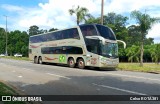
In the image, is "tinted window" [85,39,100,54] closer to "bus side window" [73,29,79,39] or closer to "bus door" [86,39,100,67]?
"bus door" [86,39,100,67]

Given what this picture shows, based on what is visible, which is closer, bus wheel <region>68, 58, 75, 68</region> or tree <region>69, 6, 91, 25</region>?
bus wheel <region>68, 58, 75, 68</region>

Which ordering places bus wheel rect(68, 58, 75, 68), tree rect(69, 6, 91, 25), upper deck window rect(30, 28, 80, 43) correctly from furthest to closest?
tree rect(69, 6, 91, 25), bus wheel rect(68, 58, 75, 68), upper deck window rect(30, 28, 80, 43)

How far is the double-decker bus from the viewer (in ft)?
83.8

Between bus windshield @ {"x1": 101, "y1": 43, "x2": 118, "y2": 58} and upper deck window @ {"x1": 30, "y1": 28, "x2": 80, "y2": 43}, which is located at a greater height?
upper deck window @ {"x1": 30, "y1": 28, "x2": 80, "y2": 43}

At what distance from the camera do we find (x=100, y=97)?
35.7 ft

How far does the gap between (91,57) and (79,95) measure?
15.1 metres

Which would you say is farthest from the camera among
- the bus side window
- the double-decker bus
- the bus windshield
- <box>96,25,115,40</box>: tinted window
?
the bus side window

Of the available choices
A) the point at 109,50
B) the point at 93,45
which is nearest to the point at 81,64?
the point at 93,45

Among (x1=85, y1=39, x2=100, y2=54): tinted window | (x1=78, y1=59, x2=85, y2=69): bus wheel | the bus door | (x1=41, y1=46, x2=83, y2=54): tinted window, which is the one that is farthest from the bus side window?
(x1=78, y1=59, x2=85, y2=69): bus wheel

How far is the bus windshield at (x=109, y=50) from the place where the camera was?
25.4 meters

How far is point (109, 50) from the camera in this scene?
2573cm

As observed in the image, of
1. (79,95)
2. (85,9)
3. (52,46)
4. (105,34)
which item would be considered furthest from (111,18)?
(79,95)

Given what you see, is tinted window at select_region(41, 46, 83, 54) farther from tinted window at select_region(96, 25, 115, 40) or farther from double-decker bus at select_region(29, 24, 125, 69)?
tinted window at select_region(96, 25, 115, 40)

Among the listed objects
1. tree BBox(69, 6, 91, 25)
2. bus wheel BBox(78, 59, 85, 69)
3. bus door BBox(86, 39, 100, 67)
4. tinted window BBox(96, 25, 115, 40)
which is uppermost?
tree BBox(69, 6, 91, 25)
